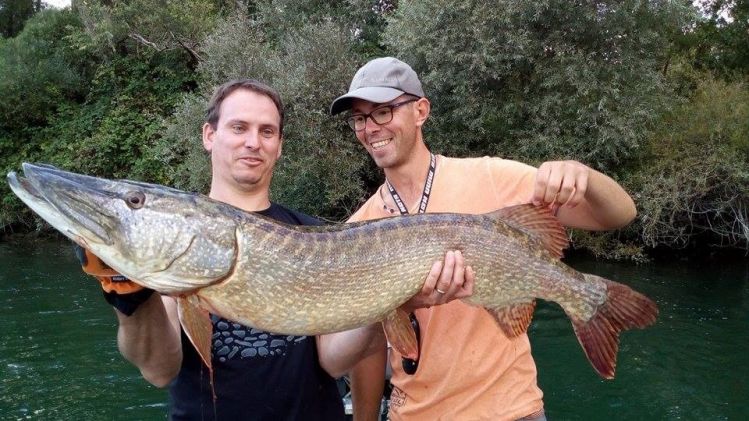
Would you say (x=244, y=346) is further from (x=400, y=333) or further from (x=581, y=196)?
(x=581, y=196)

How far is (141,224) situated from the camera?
1.91 m

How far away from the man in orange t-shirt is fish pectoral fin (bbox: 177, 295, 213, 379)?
2.47 feet

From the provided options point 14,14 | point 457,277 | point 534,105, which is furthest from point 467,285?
point 14,14

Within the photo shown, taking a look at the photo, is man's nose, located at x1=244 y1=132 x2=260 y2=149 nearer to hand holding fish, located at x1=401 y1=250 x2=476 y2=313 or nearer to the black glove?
the black glove

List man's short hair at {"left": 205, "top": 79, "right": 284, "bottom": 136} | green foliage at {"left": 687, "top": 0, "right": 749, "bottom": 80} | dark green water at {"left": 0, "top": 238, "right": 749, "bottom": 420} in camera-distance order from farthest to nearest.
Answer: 1. green foliage at {"left": 687, "top": 0, "right": 749, "bottom": 80}
2. dark green water at {"left": 0, "top": 238, "right": 749, "bottom": 420}
3. man's short hair at {"left": 205, "top": 79, "right": 284, "bottom": 136}

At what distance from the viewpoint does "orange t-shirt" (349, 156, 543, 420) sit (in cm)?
226

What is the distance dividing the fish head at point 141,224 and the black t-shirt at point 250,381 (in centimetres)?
38

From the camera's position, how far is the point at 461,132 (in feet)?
40.5

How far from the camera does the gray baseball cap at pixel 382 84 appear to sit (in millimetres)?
2539

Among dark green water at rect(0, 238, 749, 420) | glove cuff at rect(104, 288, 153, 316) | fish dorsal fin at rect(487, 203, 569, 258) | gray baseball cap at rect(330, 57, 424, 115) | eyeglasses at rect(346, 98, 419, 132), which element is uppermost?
gray baseball cap at rect(330, 57, 424, 115)

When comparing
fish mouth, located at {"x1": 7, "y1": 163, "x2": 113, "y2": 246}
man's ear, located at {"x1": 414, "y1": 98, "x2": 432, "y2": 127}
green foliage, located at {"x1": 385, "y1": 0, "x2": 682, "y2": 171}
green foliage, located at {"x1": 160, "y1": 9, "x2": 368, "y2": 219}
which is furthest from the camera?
green foliage, located at {"x1": 160, "y1": 9, "x2": 368, "y2": 219}

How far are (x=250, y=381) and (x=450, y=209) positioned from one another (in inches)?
41.2

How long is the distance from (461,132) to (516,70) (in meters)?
1.66

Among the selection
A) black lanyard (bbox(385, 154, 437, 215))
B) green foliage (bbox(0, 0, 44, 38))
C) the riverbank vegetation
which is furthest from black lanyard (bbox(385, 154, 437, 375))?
green foliage (bbox(0, 0, 44, 38))
